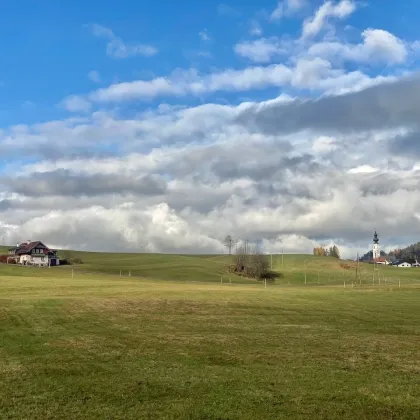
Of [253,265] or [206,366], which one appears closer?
[206,366]

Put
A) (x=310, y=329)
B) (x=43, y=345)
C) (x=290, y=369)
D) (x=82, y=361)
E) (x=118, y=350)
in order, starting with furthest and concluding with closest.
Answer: (x=310, y=329) → (x=43, y=345) → (x=118, y=350) → (x=82, y=361) → (x=290, y=369)

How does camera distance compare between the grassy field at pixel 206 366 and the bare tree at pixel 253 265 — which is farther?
the bare tree at pixel 253 265

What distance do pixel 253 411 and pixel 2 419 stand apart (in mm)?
6548

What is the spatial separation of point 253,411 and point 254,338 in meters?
14.7

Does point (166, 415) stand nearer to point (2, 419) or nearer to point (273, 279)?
point (2, 419)

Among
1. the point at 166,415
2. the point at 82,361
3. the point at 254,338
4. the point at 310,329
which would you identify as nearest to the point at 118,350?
the point at 82,361

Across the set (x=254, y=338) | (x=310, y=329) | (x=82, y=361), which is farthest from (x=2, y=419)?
(x=310, y=329)

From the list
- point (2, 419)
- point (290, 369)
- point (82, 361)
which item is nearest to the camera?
point (2, 419)

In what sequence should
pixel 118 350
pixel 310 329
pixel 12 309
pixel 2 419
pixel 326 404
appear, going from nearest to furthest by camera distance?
pixel 2 419
pixel 326 404
pixel 118 350
pixel 310 329
pixel 12 309

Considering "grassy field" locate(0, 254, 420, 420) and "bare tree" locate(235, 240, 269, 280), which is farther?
"bare tree" locate(235, 240, 269, 280)

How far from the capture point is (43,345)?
85.3ft

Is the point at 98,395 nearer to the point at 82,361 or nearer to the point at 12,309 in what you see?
the point at 82,361

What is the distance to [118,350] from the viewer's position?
80.2 ft

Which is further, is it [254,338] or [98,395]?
[254,338]
